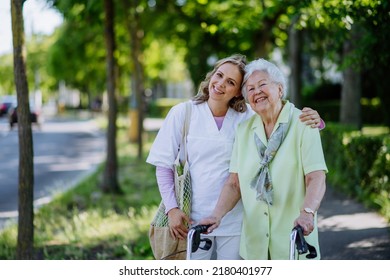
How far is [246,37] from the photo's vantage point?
57.8 feet

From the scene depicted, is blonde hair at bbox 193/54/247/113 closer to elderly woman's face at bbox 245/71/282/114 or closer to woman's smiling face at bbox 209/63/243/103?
woman's smiling face at bbox 209/63/243/103

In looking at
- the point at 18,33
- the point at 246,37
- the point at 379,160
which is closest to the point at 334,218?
the point at 379,160

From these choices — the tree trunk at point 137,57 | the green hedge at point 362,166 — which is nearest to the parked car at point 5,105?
the tree trunk at point 137,57

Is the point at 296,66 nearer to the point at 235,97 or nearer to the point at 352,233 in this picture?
the point at 352,233

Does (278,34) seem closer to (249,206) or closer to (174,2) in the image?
(174,2)

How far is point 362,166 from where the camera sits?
8.82 meters

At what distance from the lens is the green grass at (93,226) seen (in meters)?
6.29

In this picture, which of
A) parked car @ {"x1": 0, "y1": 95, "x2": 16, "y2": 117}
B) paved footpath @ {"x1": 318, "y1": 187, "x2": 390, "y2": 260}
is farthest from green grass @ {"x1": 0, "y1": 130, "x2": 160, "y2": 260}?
parked car @ {"x1": 0, "y1": 95, "x2": 16, "y2": 117}

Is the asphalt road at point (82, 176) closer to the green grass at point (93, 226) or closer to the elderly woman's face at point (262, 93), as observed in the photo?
the green grass at point (93, 226)

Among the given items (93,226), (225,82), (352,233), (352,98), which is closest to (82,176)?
(352,98)

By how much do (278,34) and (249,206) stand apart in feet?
51.0

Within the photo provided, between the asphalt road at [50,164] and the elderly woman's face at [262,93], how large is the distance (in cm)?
580

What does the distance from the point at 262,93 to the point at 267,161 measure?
0.35 meters

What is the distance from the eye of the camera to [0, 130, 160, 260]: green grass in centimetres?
629
